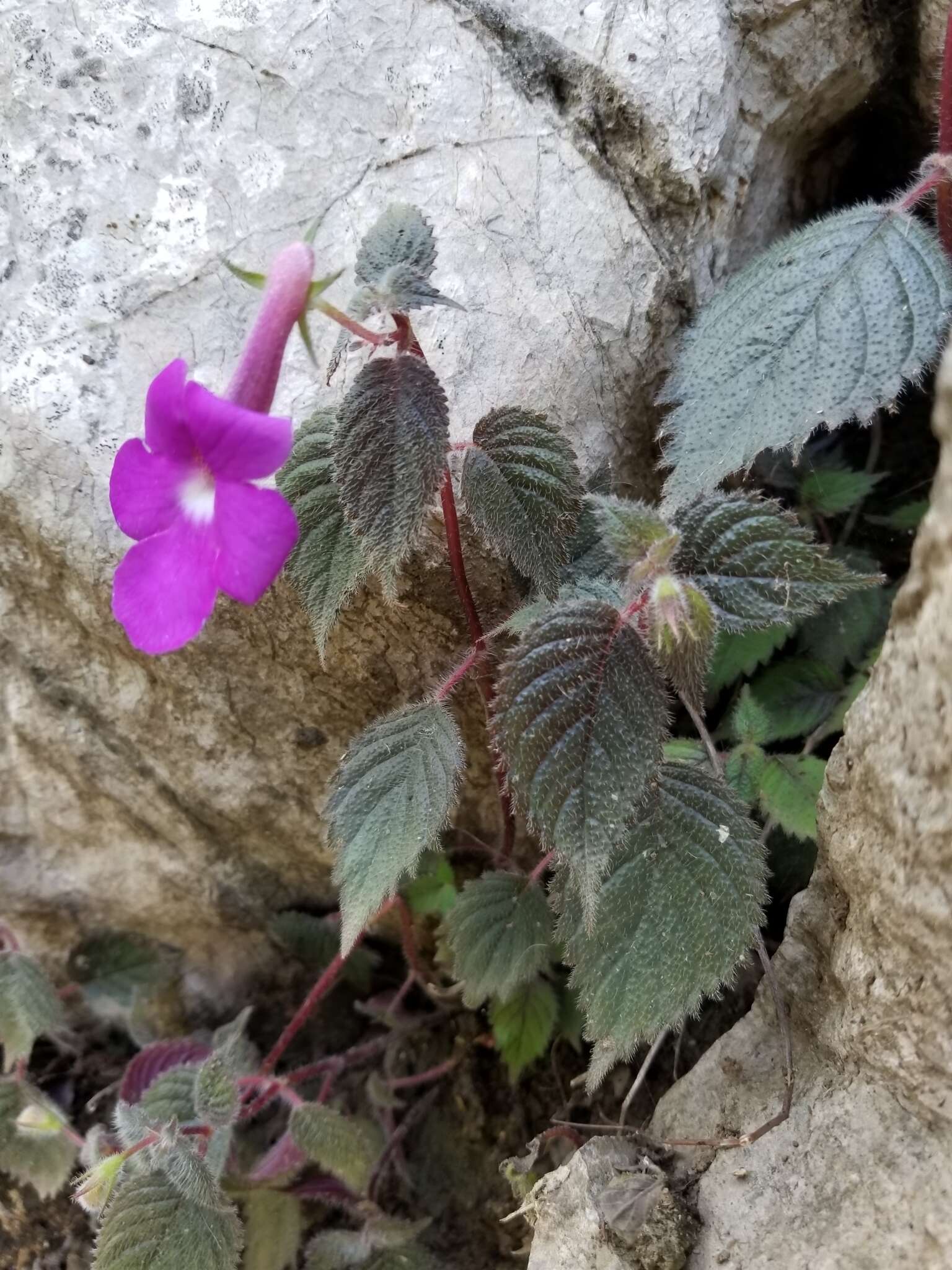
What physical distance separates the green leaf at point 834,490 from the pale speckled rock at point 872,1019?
1.87 feet

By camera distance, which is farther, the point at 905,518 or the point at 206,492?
the point at 905,518

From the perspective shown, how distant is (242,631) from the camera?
1163 mm

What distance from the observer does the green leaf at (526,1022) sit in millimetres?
1239

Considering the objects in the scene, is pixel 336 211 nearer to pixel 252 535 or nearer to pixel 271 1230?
pixel 252 535

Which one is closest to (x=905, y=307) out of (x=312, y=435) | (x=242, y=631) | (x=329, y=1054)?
(x=312, y=435)

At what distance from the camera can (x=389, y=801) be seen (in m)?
0.93

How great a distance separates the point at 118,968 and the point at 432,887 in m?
0.53

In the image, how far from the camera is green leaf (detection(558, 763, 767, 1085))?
85cm

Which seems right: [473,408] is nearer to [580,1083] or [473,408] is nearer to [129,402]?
[129,402]

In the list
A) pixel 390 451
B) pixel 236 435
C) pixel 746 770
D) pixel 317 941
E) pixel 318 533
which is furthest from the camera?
pixel 317 941

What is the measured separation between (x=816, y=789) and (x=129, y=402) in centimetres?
87

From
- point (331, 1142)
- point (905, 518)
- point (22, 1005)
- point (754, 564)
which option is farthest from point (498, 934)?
point (905, 518)

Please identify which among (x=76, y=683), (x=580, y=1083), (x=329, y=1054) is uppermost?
(x=76, y=683)

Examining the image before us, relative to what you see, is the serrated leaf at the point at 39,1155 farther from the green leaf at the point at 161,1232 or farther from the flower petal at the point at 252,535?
the flower petal at the point at 252,535
